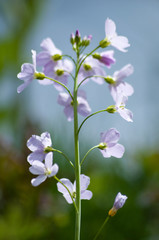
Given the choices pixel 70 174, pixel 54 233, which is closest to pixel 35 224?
pixel 54 233

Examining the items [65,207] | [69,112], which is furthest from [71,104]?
[65,207]

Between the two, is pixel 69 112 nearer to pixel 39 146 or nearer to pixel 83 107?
pixel 83 107

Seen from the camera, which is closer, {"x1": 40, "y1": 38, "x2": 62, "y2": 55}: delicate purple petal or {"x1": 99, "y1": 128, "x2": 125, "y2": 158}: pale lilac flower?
{"x1": 99, "y1": 128, "x2": 125, "y2": 158}: pale lilac flower

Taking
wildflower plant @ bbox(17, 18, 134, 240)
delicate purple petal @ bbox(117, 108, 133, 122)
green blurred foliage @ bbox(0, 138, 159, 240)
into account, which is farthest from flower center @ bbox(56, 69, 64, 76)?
green blurred foliage @ bbox(0, 138, 159, 240)

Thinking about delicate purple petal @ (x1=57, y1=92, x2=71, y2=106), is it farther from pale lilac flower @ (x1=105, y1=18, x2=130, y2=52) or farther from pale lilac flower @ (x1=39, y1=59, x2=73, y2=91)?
pale lilac flower @ (x1=105, y1=18, x2=130, y2=52)

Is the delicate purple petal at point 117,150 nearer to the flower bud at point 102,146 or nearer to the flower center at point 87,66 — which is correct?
the flower bud at point 102,146

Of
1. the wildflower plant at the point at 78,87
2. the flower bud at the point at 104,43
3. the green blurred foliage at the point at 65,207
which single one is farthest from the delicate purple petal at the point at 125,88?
the green blurred foliage at the point at 65,207
